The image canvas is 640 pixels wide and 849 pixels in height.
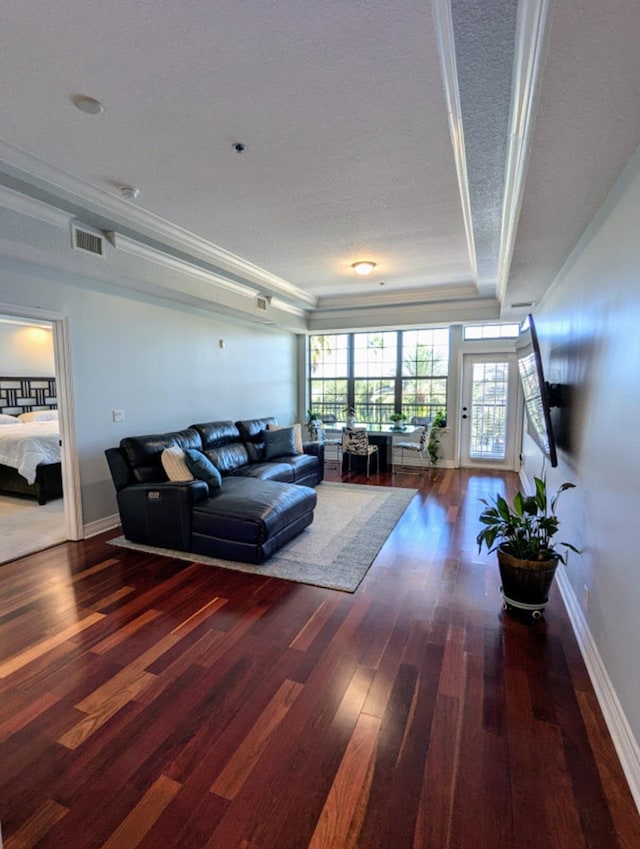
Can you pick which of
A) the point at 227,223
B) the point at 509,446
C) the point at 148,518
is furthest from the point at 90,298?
the point at 509,446

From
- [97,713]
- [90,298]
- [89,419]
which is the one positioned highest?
[90,298]

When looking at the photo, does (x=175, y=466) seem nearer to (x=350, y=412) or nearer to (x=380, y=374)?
(x=350, y=412)

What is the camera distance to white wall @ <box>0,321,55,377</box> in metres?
7.45

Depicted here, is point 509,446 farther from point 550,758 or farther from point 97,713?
point 97,713

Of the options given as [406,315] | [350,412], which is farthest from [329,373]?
[406,315]

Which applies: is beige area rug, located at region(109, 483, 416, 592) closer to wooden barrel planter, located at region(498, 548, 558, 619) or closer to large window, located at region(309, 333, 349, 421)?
wooden barrel planter, located at region(498, 548, 558, 619)

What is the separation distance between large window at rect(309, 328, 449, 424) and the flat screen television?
4.30 metres

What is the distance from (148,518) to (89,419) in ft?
3.86

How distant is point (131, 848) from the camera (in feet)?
4.20

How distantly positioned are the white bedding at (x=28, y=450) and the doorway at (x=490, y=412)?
20.7 feet

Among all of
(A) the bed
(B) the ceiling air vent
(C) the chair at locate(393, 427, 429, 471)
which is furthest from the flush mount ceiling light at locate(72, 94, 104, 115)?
(C) the chair at locate(393, 427, 429, 471)

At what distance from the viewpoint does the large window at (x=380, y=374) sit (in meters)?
7.52

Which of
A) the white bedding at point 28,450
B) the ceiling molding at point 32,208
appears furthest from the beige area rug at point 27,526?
the ceiling molding at point 32,208

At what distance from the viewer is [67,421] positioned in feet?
12.3
